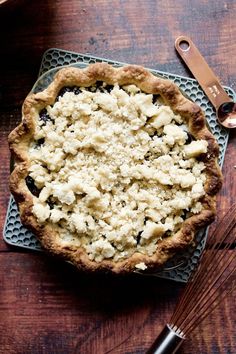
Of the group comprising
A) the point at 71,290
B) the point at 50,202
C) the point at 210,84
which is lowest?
the point at 71,290

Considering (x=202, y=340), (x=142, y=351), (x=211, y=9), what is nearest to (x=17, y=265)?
(x=142, y=351)

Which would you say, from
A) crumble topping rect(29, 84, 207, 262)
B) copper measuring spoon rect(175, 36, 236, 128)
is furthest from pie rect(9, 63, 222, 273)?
copper measuring spoon rect(175, 36, 236, 128)

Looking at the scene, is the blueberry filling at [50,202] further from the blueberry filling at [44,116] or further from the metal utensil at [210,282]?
the metal utensil at [210,282]

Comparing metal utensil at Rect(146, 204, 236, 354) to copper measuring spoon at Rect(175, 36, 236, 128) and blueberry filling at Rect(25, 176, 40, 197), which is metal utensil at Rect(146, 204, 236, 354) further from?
blueberry filling at Rect(25, 176, 40, 197)

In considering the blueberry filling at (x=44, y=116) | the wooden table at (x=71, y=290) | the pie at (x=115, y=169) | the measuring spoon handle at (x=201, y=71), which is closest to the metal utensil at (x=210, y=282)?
the wooden table at (x=71, y=290)

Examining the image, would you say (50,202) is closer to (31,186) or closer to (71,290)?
(31,186)

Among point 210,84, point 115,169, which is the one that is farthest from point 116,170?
point 210,84

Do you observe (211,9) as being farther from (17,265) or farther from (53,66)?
(17,265)
